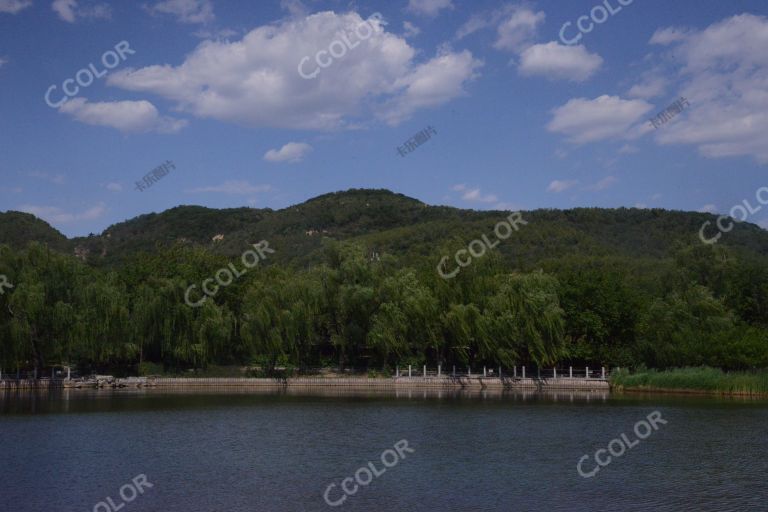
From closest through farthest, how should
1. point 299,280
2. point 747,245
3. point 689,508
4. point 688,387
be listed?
1. point 689,508
2. point 688,387
3. point 299,280
4. point 747,245

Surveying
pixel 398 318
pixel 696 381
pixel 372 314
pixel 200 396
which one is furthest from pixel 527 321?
pixel 200 396

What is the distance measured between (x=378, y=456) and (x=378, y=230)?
9047 cm

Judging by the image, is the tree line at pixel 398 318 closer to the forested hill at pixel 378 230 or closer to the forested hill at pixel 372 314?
the forested hill at pixel 372 314

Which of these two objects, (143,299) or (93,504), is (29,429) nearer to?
(93,504)

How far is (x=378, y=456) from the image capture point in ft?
62.6

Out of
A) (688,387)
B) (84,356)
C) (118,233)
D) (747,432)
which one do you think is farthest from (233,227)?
(747,432)

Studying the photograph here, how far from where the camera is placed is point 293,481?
53.8ft

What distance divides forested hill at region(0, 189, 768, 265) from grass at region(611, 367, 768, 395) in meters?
13.6

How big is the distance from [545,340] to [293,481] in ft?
86.8

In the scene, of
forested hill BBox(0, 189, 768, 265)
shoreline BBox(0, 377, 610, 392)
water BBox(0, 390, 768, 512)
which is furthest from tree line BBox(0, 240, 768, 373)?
forested hill BBox(0, 189, 768, 265)

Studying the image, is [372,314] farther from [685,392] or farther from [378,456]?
[378,456]

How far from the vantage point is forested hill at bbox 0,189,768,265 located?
80.7 meters

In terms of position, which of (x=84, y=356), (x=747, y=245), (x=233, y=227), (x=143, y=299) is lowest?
(x=84, y=356)

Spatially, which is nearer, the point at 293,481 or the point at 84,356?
the point at 293,481
